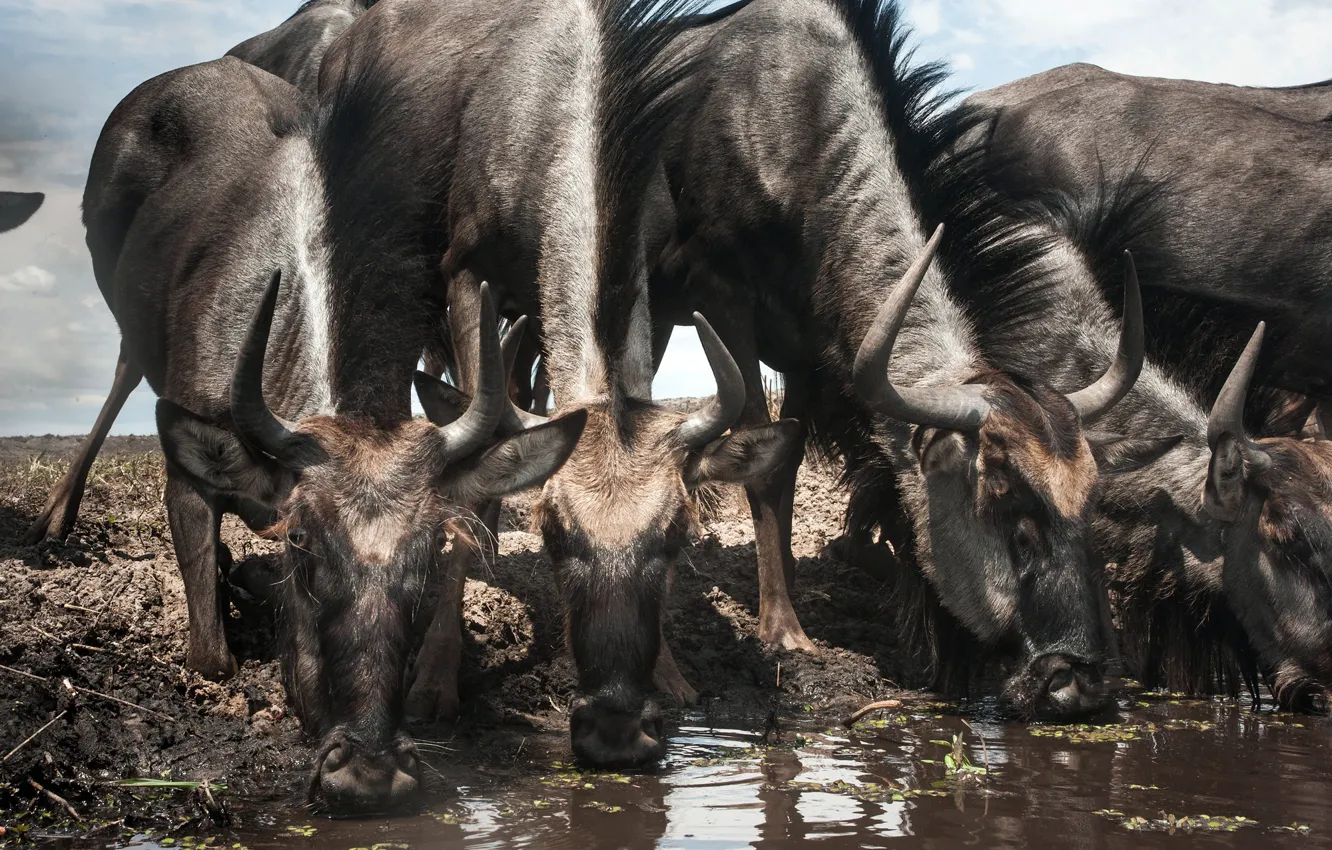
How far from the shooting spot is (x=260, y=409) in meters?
4.21

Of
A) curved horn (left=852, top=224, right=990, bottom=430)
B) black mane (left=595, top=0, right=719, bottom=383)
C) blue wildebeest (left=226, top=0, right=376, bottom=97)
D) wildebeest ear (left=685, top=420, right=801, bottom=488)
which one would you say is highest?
blue wildebeest (left=226, top=0, right=376, bottom=97)

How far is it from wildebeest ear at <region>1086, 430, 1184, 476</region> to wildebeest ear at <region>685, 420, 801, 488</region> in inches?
61.5

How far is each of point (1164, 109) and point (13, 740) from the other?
7.81 metres

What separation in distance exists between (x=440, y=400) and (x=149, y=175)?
2364 millimetres

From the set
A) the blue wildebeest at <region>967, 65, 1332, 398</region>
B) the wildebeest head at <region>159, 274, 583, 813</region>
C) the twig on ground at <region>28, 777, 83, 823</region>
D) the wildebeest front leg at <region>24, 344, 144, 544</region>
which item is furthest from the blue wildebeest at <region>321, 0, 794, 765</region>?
the blue wildebeest at <region>967, 65, 1332, 398</region>

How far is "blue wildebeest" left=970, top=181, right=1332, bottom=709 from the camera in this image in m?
6.02

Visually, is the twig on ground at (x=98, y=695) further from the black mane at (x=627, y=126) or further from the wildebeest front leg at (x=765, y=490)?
the wildebeest front leg at (x=765, y=490)

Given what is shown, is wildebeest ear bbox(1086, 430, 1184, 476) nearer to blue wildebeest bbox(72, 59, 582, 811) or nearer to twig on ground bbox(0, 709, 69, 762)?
blue wildebeest bbox(72, 59, 582, 811)

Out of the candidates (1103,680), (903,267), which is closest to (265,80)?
(903,267)

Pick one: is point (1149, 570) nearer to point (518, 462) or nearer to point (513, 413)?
point (513, 413)

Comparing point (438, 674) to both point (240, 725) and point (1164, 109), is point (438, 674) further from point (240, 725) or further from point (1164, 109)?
point (1164, 109)

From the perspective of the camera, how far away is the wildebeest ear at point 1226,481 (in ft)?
20.0

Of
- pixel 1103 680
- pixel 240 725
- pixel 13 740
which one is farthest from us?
pixel 1103 680

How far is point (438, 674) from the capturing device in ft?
17.7
